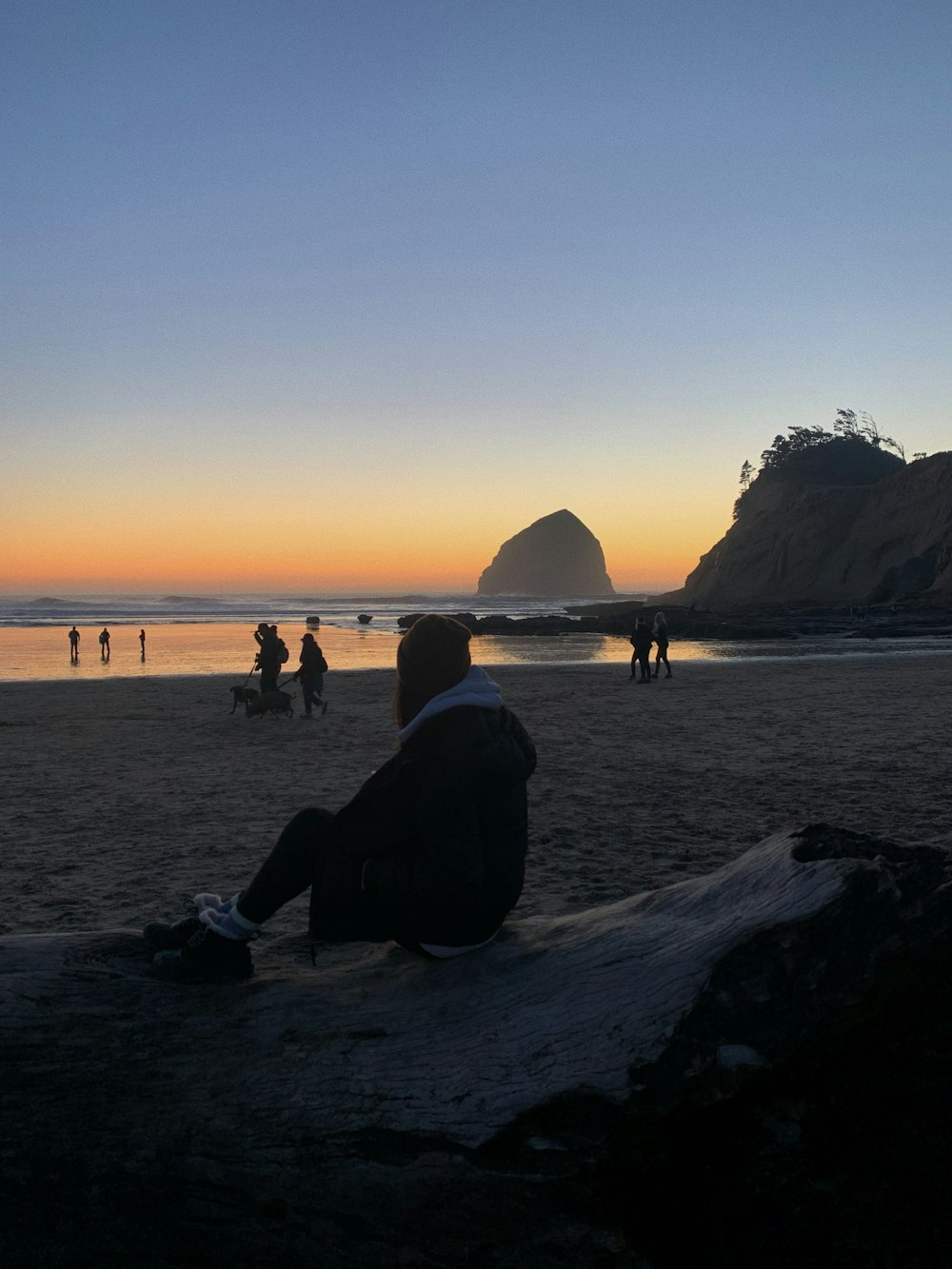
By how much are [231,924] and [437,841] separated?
737 mm

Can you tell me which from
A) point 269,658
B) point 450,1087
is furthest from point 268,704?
point 450,1087

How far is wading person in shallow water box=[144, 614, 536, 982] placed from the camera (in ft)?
8.98

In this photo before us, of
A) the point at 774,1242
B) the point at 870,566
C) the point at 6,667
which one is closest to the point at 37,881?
the point at 774,1242

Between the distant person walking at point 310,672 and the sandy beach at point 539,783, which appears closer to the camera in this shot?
the sandy beach at point 539,783

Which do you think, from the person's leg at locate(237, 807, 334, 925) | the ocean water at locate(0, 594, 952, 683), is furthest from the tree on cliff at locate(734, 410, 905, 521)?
the person's leg at locate(237, 807, 334, 925)

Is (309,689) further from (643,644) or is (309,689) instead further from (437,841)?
(437,841)

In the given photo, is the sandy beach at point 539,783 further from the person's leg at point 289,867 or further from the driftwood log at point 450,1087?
the person's leg at point 289,867

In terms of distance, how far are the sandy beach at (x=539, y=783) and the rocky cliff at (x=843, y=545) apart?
143ft

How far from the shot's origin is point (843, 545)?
2805 inches

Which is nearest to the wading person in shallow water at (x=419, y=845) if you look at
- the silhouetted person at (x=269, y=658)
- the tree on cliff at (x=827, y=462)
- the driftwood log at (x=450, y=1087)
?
the driftwood log at (x=450, y=1087)

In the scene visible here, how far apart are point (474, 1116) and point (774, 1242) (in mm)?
724

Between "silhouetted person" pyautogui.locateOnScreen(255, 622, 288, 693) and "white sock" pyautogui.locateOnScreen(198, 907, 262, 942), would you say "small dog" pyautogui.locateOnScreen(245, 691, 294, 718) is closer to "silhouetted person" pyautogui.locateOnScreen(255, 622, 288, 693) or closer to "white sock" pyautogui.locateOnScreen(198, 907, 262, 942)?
"silhouetted person" pyautogui.locateOnScreen(255, 622, 288, 693)

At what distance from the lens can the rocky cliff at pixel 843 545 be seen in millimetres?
61188

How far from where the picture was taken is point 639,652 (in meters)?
20.5
